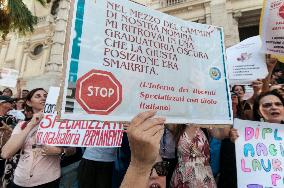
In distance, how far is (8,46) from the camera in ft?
64.3

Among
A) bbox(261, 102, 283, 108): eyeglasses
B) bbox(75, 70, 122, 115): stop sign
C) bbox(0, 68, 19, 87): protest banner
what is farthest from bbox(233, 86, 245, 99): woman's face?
bbox(0, 68, 19, 87): protest banner

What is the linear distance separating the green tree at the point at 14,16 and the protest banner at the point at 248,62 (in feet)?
28.4

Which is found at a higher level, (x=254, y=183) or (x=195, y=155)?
(x=195, y=155)

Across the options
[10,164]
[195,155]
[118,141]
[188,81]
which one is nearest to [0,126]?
[10,164]

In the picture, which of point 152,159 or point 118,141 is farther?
point 118,141

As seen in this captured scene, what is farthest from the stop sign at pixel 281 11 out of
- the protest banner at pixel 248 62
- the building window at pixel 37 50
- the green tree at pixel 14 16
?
the building window at pixel 37 50

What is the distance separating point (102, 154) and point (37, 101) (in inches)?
37.4

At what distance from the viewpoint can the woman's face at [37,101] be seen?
3.13 metres

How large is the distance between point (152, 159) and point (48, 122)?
6.20ft

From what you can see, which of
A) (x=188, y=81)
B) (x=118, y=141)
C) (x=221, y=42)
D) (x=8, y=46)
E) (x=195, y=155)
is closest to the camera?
(x=188, y=81)

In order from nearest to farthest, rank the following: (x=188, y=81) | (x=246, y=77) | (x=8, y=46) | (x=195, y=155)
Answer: (x=188, y=81) → (x=195, y=155) → (x=246, y=77) → (x=8, y=46)

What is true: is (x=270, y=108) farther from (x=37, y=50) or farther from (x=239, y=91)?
(x=37, y=50)

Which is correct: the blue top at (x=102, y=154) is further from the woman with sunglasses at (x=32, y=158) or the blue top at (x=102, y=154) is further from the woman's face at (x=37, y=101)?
the woman's face at (x=37, y=101)

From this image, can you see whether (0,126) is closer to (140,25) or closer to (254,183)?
(140,25)
